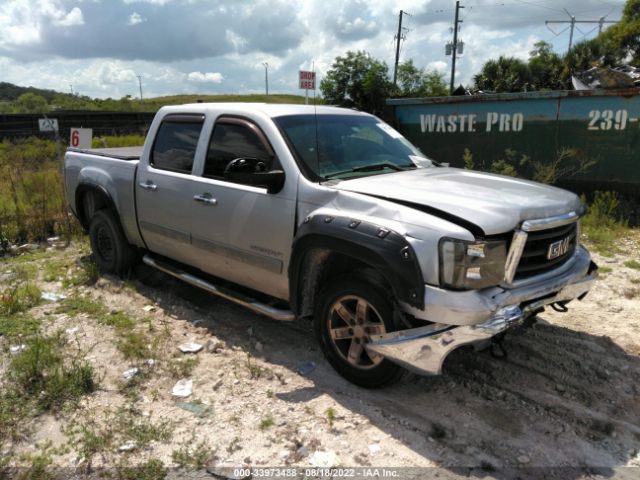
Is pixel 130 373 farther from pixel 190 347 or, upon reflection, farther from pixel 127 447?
pixel 127 447

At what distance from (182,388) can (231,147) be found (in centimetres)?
188

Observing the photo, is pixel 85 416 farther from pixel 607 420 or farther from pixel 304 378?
pixel 607 420

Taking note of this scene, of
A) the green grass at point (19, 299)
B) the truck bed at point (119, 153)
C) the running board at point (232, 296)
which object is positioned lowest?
the green grass at point (19, 299)

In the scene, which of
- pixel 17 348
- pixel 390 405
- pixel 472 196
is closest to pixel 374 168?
pixel 472 196

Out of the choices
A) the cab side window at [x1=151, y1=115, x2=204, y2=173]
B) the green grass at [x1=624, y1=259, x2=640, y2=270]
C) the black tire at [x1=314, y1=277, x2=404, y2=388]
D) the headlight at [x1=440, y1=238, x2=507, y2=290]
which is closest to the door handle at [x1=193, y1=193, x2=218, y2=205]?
the cab side window at [x1=151, y1=115, x2=204, y2=173]

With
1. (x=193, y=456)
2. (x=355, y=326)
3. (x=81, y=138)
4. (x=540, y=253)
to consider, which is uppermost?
(x=81, y=138)

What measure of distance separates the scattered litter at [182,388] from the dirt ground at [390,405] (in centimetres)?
5

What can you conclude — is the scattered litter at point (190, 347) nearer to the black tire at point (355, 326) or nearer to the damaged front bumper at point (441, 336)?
the black tire at point (355, 326)

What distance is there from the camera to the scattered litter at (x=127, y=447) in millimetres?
3049

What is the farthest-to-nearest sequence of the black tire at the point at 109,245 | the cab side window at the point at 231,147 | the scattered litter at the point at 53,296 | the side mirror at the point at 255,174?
the black tire at the point at 109,245 → the scattered litter at the point at 53,296 → the cab side window at the point at 231,147 → the side mirror at the point at 255,174

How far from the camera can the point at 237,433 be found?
3.22 m

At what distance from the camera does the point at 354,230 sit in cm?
325

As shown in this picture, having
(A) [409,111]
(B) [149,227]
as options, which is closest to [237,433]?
(B) [149,227]

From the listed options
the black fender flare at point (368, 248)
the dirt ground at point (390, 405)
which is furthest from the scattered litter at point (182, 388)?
the black fender flare at point (368, 248)
